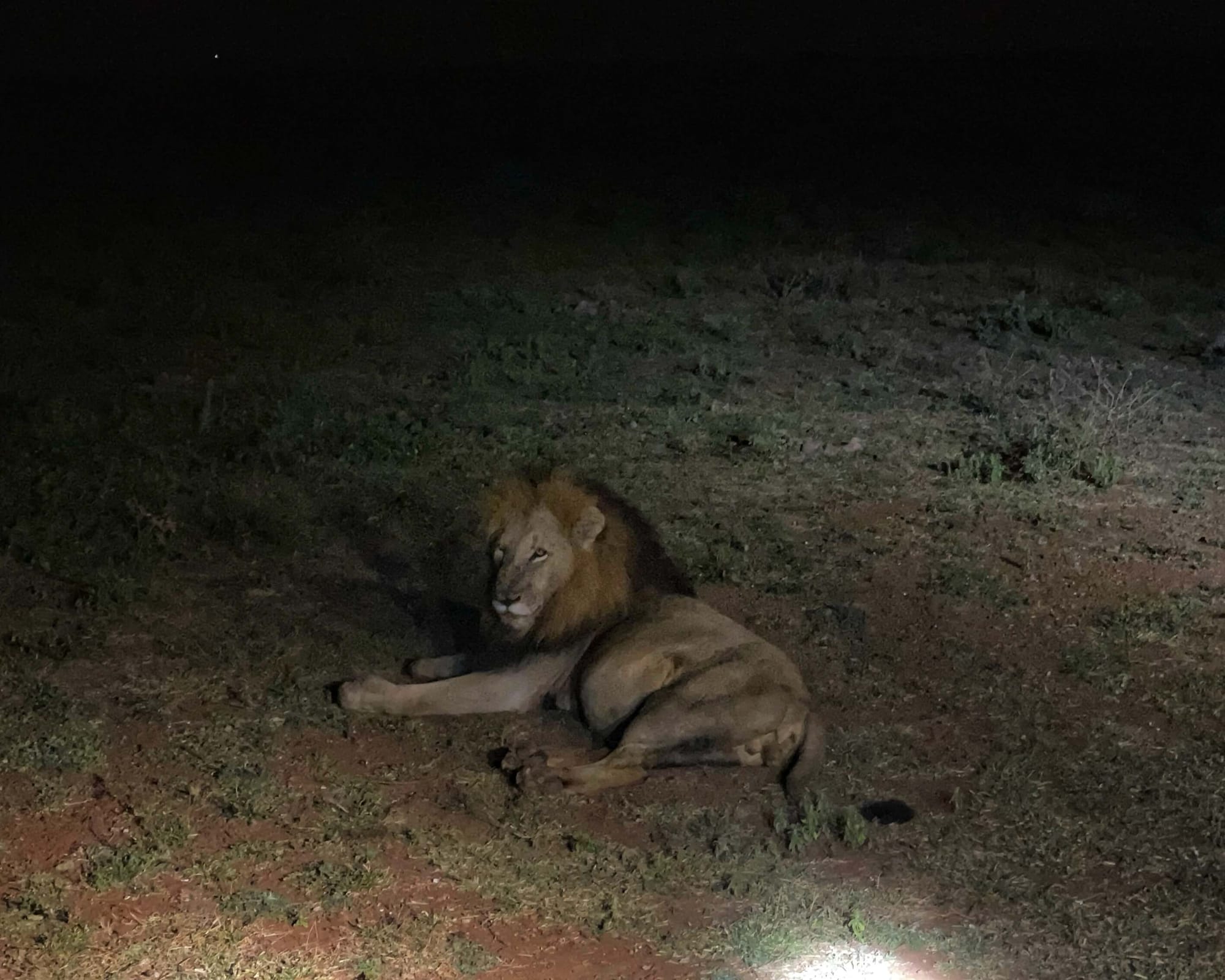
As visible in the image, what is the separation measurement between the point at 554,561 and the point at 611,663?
431 mm

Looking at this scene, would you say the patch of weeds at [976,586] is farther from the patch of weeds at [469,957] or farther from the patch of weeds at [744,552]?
the patch of weeds at [469,957]

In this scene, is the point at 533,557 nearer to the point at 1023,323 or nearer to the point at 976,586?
the point at 976,586

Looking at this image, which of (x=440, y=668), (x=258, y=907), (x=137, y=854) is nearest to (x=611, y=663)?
(x=440, y=668)

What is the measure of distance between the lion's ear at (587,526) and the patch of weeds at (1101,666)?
2169 mm

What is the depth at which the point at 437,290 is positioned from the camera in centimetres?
1283

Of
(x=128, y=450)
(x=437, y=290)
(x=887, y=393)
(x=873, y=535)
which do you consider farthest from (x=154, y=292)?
→ (x=873, y=535)

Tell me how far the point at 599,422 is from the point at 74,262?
5.70m

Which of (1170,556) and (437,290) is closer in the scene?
(1170,556)

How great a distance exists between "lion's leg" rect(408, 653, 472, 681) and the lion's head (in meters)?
0.33

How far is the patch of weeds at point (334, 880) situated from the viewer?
4.73m

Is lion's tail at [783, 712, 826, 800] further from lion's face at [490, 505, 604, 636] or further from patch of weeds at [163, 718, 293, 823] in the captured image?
patch of weeds at [163, 718, 293, 823]

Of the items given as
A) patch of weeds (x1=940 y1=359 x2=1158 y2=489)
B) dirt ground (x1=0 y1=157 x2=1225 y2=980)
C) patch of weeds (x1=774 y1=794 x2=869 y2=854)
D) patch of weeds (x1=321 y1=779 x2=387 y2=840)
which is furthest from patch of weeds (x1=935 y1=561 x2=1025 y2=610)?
patch of weeds (x1=321 y1=779 x2=387 y2=840)

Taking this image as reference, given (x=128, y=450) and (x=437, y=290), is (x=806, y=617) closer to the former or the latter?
(x=128, y=450)

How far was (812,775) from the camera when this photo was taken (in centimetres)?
555
